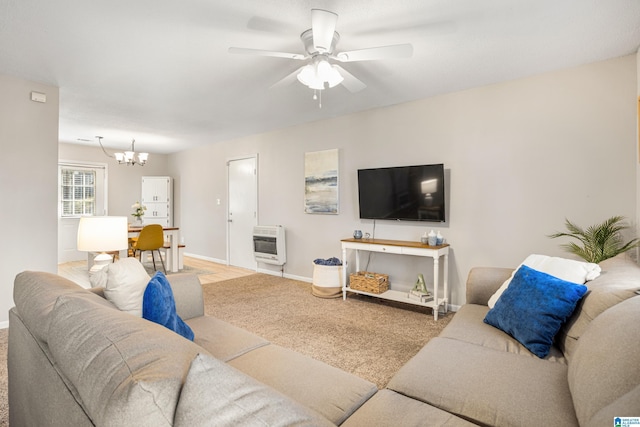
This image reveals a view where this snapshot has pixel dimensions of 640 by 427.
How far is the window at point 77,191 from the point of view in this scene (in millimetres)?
6641

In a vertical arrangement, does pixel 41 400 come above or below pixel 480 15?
below

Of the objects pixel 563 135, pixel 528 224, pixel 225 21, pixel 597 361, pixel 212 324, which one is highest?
pixel 225 21

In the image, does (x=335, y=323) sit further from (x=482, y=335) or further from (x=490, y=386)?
(x=490, y=386)

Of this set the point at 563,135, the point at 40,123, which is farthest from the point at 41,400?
the point at 563,135

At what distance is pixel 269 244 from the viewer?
525cm

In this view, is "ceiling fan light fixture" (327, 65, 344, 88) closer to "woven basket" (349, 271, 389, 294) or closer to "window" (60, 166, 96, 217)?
"woven basket" (349, 271, 389, 294)

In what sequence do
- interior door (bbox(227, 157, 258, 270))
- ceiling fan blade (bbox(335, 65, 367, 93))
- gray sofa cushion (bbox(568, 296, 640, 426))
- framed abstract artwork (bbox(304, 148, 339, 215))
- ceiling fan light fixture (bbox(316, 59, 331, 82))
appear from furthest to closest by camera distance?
interior door (bbox(227, 157, 258, 270)) → framed abstract artwork (bbox(304, 148, 339, 215)) → ceiling fan blade (bbox(335, 65, 367, 93)) → ceiling fan light fixture (bbox(316, 59, 331, 82)) → gray sofa cushion (bbox(568, 296, 640, 426))

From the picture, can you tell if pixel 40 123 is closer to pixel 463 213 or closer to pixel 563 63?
pixel 463 213

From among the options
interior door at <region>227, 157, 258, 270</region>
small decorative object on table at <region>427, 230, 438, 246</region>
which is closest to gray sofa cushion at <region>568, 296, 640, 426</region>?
small decorative object on table at <region>427, 230, 438, 246</region>

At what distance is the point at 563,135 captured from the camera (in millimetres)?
2961

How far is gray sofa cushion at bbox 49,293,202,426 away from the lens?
63cm

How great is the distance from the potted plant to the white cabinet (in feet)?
24.4

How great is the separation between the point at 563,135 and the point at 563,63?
0.62 metres

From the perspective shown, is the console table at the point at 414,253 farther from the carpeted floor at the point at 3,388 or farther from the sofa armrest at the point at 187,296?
the carpeted floor at the point at 3,388
